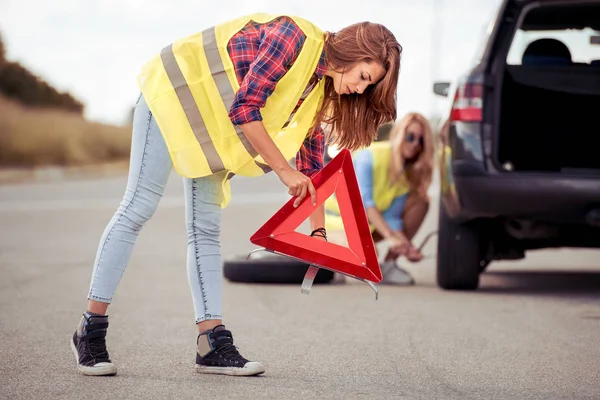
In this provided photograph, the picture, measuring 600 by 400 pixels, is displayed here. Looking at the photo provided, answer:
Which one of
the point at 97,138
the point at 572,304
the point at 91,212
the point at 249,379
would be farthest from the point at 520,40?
the point at 97,138

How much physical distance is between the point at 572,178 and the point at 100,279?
9.46 ft

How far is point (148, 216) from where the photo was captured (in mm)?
4156

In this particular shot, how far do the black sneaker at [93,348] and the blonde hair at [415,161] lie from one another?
3.55m

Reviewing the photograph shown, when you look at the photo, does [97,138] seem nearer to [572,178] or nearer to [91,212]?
[91,212]

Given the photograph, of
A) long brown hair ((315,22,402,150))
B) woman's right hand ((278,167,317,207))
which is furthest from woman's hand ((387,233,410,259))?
woman's right hand ((278,167,317,207))

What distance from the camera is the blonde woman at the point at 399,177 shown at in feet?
24.0

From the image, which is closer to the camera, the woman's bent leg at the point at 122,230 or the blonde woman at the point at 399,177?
the woman's bent leg at the point at 122,230

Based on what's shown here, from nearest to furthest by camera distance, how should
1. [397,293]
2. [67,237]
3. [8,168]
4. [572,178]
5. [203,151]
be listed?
[203,151], [572,178], [397,293], [67,237], [8,168]

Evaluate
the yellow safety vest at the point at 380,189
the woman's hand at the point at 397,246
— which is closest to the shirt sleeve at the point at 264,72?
the woman's hand at the point at 397,246

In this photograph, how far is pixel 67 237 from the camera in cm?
991

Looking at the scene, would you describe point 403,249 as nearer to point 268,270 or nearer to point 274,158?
point 268,270

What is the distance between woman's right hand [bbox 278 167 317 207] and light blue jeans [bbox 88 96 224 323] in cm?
39

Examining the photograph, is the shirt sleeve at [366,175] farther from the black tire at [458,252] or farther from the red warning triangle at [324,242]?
the red warning triangle at [324,242]

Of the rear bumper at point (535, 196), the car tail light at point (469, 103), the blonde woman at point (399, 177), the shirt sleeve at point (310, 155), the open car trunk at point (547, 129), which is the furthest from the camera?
the blonde woman at point (399, 177)
